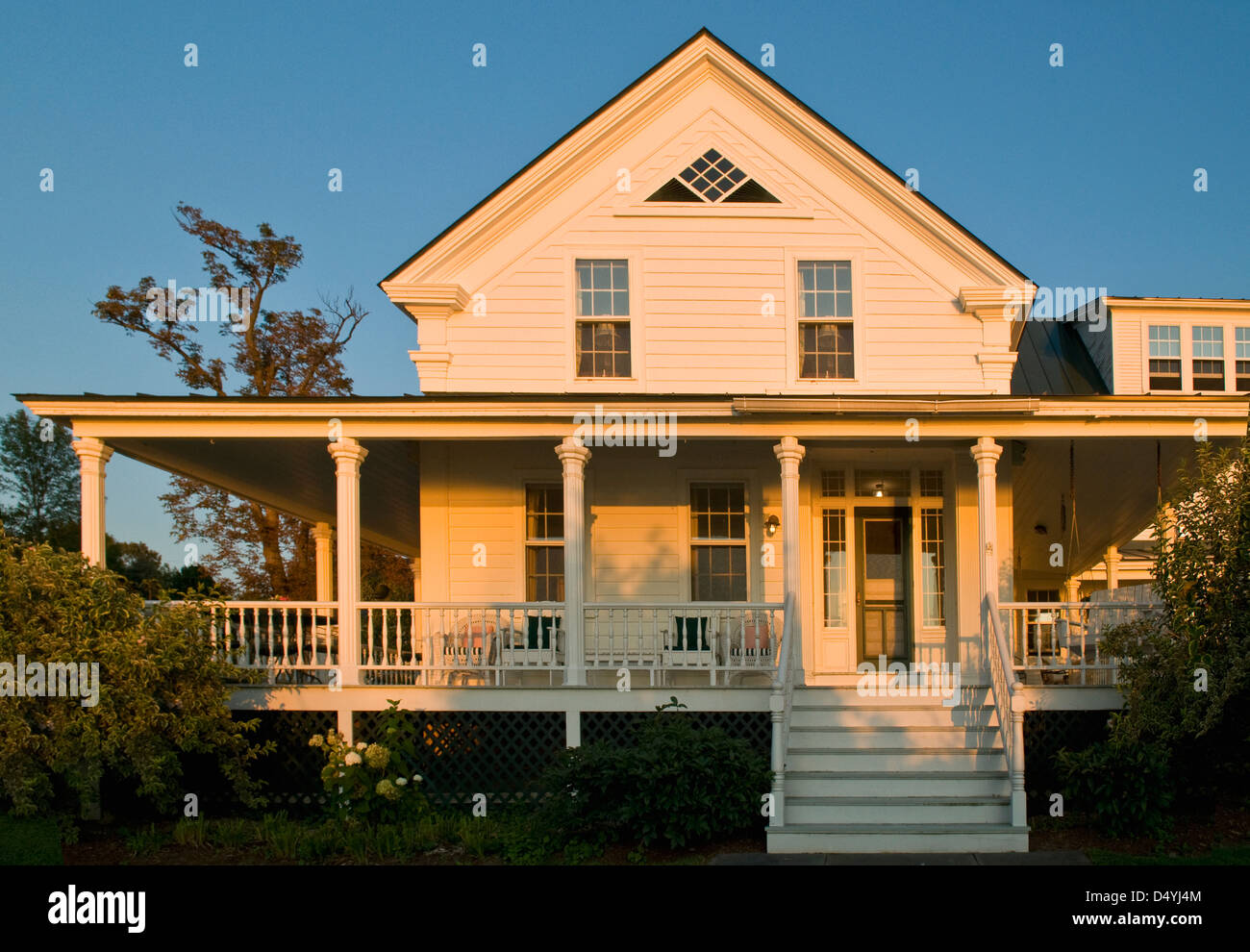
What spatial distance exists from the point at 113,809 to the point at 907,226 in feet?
37.2

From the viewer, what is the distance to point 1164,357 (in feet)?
60.1

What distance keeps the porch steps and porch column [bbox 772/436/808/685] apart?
48cm

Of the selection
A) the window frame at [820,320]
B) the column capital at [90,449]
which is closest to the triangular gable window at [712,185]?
the window frame at [820,320]

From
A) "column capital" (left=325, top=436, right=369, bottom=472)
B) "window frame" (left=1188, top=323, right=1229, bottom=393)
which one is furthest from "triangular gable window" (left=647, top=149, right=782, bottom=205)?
"window frame" (left=1188, top=323, right=1229, bottom=393)

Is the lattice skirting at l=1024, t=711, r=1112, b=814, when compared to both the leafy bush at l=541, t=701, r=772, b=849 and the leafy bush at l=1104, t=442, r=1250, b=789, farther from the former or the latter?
the leafy bush at l=541, t=701, r=772, b=849

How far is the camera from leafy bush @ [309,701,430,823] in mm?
10258

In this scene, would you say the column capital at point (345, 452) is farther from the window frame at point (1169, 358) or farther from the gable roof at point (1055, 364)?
the window frame at point (1169, 358)

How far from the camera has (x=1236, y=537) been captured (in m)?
9.41

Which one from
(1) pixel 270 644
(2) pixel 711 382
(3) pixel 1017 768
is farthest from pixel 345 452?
(3) pixel 1017 768

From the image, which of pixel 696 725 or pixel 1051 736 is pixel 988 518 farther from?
pixel 696 725

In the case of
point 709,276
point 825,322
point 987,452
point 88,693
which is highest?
point 709,276

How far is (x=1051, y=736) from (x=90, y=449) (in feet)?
35.1

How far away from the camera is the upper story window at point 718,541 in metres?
13.5

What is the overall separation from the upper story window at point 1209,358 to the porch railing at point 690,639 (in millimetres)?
10137
